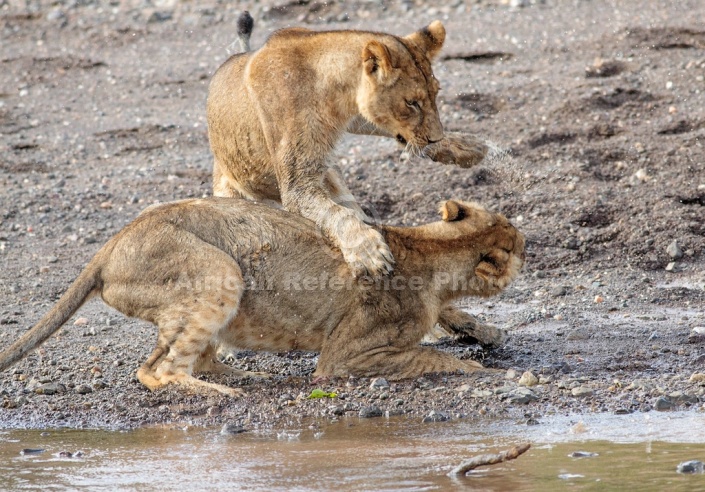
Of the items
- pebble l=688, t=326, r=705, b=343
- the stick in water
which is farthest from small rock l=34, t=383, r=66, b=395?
pebble l=688, t=326, r=705, b=343

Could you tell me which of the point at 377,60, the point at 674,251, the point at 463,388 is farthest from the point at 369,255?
the point at 674,251

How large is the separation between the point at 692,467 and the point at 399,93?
9.47 feet

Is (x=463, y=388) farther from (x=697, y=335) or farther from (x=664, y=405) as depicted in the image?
(x=697, y=335)

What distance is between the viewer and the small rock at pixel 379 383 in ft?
22.0

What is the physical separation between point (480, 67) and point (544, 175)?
310 centimetres

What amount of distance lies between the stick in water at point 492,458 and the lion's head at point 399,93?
258 cm

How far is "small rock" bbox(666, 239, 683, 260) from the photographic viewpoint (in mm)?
8797

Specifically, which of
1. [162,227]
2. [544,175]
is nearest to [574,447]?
[162,227]

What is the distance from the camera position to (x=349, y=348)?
693 centimetres

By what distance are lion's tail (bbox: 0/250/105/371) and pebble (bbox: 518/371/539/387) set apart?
2.32m

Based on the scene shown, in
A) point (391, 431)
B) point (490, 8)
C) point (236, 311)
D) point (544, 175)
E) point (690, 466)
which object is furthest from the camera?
point (490, 8)

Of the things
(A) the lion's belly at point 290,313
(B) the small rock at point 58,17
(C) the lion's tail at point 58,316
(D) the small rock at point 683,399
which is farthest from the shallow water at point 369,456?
(B) the small rock at point 58,17

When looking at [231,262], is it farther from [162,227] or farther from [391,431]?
[391,431]

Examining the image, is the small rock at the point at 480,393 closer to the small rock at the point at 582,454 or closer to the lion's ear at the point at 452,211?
the small rock at the point at 582,454
